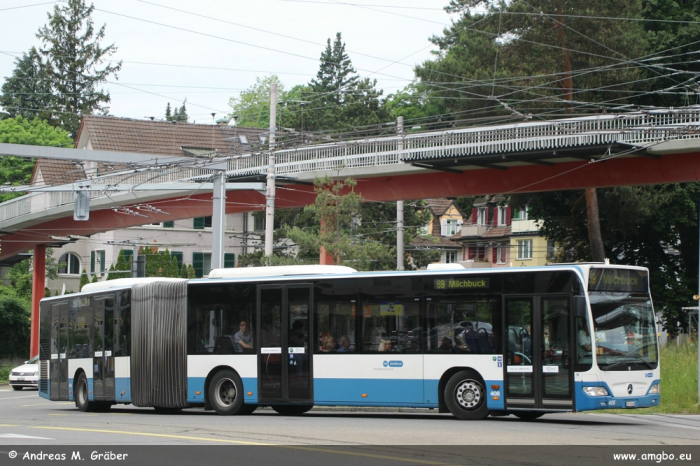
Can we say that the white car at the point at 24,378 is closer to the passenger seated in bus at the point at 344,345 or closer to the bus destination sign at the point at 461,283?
the passenger seated in bus at the point at 344,345

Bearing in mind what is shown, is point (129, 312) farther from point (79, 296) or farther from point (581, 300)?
point (581, 300)

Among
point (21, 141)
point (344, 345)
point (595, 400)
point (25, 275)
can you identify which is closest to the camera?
point (595, 400)

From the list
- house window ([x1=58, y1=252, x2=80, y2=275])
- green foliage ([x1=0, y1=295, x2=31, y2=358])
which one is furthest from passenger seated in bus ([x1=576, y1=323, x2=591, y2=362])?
house window ([x1=58, y1=252, x2=80, y2=275])

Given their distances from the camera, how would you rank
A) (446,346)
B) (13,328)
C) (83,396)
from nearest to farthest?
(446,346) → (83,396) → (13,328)

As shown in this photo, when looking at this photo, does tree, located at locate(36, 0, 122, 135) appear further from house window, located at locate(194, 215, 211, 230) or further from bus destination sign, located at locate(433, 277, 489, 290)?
bus destination sign, located at locate(433, 277, 489, 290)

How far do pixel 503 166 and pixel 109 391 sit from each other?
17.3m

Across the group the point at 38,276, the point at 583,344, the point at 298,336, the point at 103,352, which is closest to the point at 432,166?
the point at 103,352

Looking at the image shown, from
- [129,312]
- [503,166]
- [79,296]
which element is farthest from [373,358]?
[503,166]

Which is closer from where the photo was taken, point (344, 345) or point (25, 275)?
point (344, 345)

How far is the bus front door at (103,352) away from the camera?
21.9 m

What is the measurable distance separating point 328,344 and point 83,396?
7.52 m

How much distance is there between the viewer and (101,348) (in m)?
22.3

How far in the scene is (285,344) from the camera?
1894 centimetres

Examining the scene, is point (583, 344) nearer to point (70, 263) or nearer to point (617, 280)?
point (617, 280)
